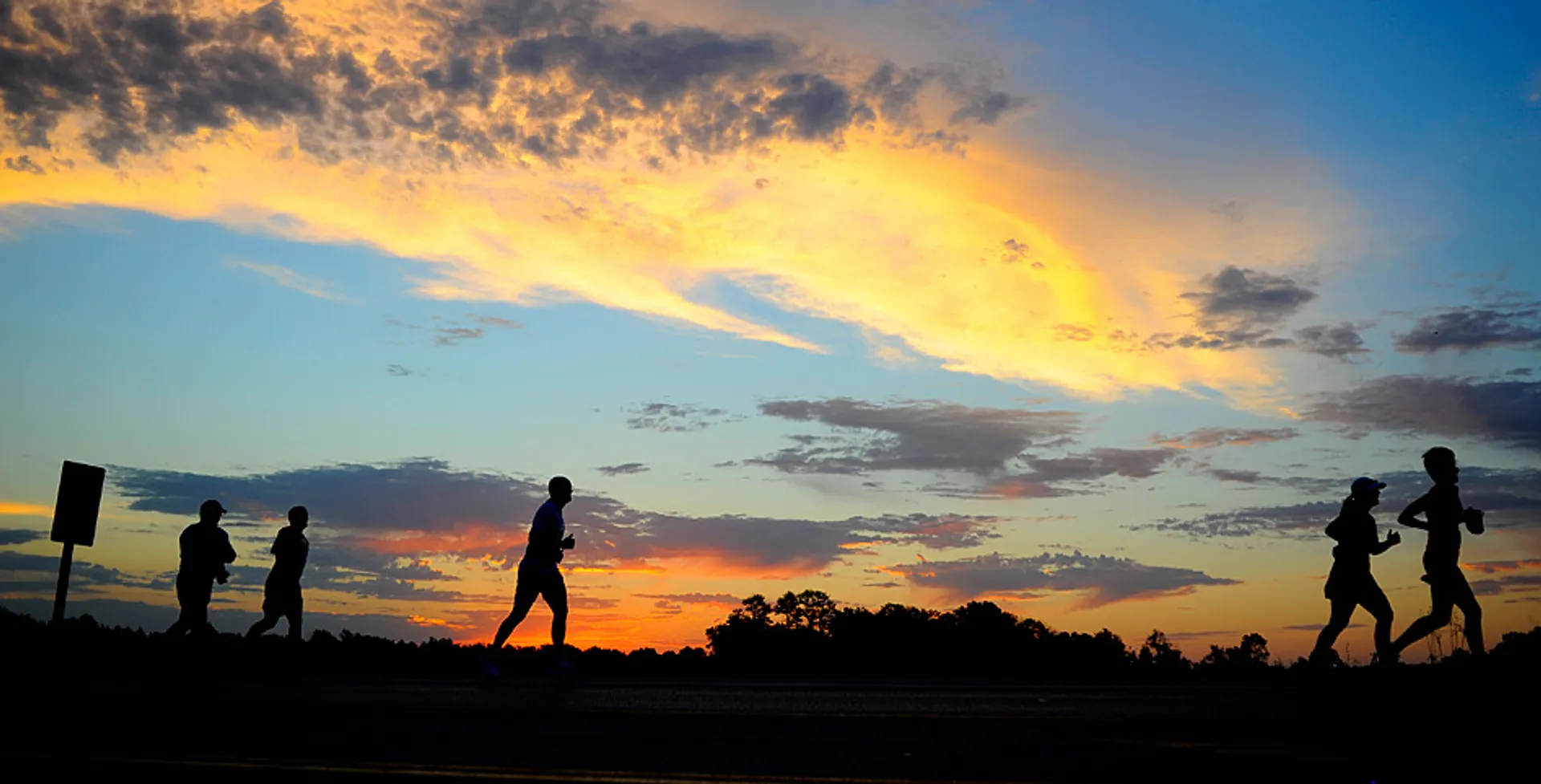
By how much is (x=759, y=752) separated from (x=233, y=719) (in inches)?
168

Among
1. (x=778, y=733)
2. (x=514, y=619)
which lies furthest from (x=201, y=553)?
(x=778, y=733)

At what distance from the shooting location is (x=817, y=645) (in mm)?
24219

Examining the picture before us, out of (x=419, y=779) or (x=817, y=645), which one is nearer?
(x=419, y=779)

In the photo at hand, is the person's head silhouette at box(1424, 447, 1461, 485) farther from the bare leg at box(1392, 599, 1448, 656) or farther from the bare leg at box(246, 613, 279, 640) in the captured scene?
the bare leg at box(246, 613, 279, 640)

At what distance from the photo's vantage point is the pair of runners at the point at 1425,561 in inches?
482

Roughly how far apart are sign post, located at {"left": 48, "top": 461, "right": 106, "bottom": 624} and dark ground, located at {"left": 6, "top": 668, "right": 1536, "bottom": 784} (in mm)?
6291

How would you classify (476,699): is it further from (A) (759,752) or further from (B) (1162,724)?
(B) (1162,724)

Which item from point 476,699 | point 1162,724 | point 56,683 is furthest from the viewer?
point 56,683

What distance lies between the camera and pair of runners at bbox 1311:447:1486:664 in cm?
1225

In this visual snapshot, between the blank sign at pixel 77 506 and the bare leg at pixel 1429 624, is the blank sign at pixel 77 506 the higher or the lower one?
the higher one

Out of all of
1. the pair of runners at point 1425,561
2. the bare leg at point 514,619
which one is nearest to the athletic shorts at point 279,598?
the bare leg at point 514,619

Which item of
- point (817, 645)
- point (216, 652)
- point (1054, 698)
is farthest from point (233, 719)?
point (817, 645)

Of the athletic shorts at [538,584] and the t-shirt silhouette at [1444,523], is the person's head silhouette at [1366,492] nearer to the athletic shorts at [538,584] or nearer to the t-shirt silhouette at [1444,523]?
the t-shirt silhouette at [1444,523]

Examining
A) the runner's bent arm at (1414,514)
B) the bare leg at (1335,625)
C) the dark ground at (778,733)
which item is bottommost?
the dark ground at (778,733)
